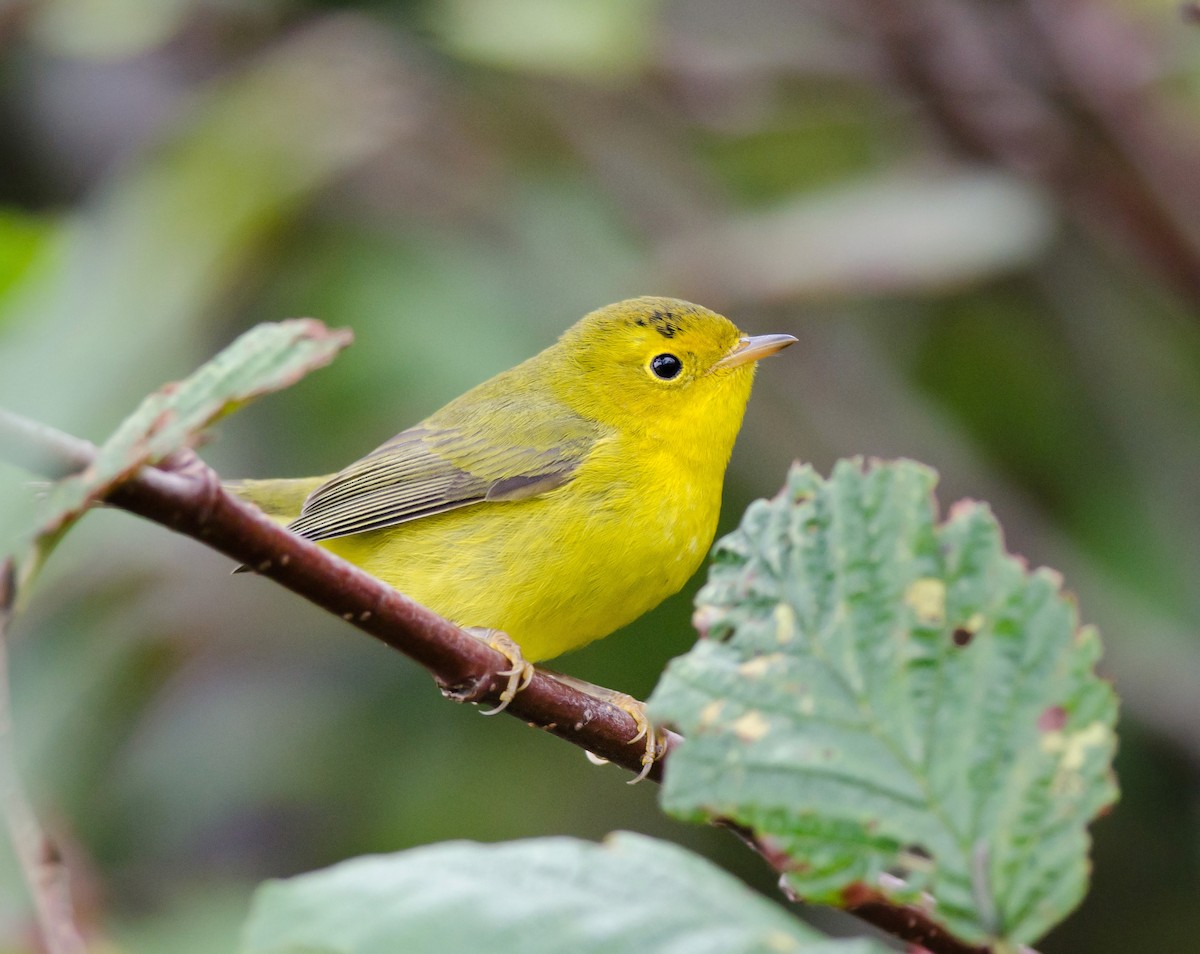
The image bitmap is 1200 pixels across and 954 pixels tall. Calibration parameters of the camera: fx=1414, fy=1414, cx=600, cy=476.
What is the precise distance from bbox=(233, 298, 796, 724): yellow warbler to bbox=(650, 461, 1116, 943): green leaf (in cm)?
165

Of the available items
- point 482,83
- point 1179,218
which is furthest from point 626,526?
point 482,83

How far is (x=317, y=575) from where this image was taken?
4.83ft

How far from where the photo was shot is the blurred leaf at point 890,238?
4035 mm

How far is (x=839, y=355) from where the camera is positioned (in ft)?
17.7

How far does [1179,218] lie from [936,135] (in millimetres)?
1104

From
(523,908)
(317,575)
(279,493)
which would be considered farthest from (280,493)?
(523,908)

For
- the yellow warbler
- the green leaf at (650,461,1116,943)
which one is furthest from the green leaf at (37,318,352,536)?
the yellow warbler

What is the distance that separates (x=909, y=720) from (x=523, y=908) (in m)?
0.41

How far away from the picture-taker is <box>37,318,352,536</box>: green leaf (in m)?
1.17

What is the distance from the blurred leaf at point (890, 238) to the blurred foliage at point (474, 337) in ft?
0.05

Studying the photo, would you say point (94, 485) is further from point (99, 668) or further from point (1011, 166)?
point (1011, 166)

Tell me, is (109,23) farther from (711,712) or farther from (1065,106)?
(711,712)

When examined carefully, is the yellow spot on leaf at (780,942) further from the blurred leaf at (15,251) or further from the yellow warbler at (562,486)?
the blurred leaf at (15,251)

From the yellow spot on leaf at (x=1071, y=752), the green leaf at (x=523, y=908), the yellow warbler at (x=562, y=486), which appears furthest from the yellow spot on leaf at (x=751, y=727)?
the yellow warbler at (x=562, y=486)
